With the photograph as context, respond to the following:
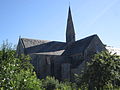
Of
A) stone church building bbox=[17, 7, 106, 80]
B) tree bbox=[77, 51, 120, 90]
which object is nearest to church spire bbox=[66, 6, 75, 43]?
stone church building bbox=[17, 7, 106, 80]

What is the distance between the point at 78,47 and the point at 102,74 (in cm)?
2622

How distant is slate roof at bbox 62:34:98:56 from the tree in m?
22.9

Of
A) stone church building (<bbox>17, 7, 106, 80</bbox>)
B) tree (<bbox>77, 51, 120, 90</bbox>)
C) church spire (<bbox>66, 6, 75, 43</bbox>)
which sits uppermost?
church spire (<bbox>66, 6, 75, 43</bbox>)

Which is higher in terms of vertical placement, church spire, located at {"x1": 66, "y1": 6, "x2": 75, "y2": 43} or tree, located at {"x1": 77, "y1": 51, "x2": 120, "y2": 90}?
church spire, located at {"x1": 66, "y1": 6, "x2": 75, "y2": 43}

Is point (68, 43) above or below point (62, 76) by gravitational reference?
above

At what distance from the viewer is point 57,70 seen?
3712cm

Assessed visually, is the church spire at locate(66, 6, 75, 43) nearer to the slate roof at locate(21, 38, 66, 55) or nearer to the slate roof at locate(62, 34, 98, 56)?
the slate roof at locate(62, 34, 98, 56)

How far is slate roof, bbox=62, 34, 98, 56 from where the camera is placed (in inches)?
1395

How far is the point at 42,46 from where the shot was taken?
132ft

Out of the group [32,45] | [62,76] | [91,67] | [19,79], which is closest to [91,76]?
[91,67]

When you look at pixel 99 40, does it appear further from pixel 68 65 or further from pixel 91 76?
pixel 91 76

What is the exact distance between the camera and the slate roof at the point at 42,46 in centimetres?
3820

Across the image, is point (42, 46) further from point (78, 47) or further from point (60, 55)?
point (78, 47)

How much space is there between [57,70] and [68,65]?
3.27m
